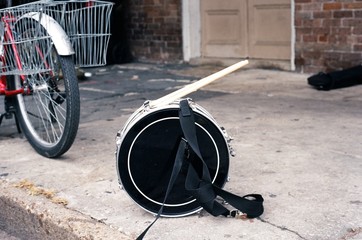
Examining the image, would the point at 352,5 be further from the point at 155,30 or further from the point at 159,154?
the point at 159,154

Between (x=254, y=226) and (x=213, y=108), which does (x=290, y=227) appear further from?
(x=213, y=108)

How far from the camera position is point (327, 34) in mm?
7137

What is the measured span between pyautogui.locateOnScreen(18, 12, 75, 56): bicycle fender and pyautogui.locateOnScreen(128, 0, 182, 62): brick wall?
5.15 meters

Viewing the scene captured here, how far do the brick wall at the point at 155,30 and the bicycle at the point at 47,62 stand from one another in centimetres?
466

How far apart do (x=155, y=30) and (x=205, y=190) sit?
22.3 feet

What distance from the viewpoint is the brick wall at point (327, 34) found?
6.87 m

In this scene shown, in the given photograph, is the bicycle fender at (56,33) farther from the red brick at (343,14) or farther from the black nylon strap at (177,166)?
the red brick at (343,14)

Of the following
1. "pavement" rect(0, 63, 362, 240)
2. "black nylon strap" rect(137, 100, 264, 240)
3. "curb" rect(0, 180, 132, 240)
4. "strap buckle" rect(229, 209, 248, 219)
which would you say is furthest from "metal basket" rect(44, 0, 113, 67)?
"strap buckle" rect(229, 209, 248, 219)

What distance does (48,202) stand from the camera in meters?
3.42

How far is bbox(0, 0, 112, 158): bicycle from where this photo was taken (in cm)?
392

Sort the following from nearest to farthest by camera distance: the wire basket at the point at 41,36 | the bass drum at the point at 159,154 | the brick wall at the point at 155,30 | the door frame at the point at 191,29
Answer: the bass drum at the point at 159,154, the wire basket at the point at 41,36, the door frame at the point at 191,29, the brick wall at the point at 155,30

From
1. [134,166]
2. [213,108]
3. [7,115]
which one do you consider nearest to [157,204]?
[134,166]

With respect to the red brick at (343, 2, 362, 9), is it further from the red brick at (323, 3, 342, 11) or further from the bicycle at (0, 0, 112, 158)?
Answer: the bicycle at (0, 0, 112, 158)

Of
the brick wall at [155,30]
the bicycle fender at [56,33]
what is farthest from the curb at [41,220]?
the brick wall at [155,30]
